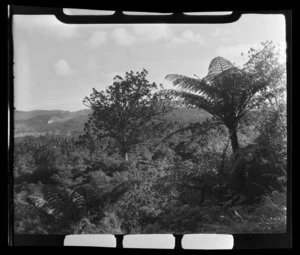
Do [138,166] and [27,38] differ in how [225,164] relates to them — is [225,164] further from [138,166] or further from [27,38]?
[27,38]

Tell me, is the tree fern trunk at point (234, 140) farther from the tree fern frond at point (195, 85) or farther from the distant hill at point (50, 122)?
the distant hill at point (50, 122)

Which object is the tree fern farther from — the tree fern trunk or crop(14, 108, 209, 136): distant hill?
crop(14, 108, 209, 136): distant hill

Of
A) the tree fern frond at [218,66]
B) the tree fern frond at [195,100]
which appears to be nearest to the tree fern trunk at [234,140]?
the tree fern frond at [195,100]

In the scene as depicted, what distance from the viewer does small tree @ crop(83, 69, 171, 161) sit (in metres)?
4.26

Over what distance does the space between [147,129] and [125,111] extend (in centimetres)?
26

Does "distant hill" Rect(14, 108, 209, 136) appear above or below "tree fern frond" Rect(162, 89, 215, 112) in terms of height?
below

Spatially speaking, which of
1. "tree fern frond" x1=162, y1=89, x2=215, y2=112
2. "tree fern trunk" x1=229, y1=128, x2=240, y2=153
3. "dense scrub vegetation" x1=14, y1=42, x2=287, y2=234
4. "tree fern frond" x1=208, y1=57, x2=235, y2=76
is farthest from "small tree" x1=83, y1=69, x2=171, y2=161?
"tree fern trunk" x1=229, y1=128, x2=240, y2=153

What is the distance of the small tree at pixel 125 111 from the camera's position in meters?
4.26

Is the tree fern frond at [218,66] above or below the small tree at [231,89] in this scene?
above

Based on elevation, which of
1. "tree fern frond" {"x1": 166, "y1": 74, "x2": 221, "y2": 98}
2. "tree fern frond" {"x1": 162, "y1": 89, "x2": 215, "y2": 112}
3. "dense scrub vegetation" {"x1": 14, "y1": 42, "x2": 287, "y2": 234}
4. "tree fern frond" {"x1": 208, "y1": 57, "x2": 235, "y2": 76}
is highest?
"tree fern frond" {"x1": 208, "y1": 57, "x2": 235, "y2": 76}

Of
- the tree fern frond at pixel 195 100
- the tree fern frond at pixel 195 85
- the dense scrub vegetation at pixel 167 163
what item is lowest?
the dense scrub vegetation at pixel 167 163

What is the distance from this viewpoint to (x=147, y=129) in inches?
169

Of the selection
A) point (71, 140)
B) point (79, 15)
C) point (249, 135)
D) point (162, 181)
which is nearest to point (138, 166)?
point (162, 181)

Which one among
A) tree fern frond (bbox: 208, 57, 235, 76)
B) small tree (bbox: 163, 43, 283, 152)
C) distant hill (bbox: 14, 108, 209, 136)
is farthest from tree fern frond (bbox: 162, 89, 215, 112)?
distant hill (bbox: 14, 108, 209, 136)
